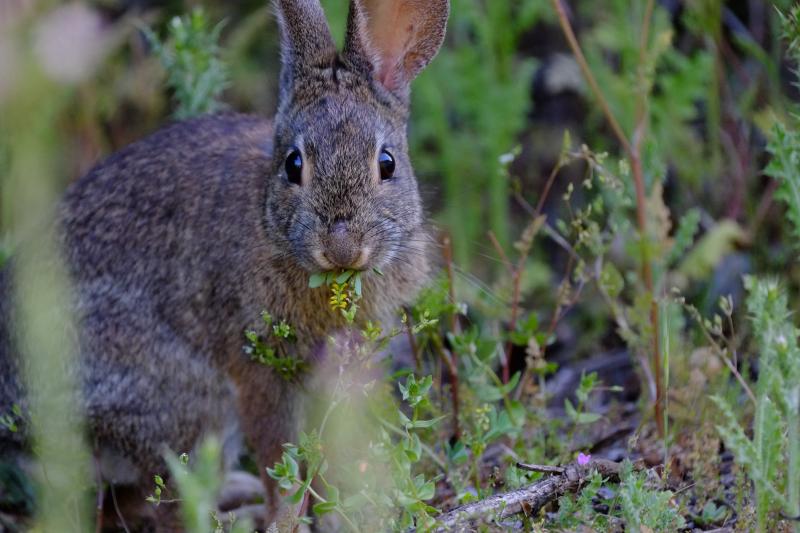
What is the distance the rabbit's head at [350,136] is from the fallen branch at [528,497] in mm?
1012

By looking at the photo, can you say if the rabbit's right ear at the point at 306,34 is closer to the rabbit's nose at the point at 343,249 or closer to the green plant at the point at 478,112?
the rabbit's nose at the point at 343,249

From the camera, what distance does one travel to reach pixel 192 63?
5.82m

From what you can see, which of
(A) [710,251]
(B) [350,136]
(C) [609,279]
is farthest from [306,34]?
(A) [710,251]

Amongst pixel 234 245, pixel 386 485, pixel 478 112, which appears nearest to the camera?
pixel 386 485

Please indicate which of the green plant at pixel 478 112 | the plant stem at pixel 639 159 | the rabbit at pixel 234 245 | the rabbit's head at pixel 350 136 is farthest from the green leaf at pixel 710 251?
the rabbit's head at pixel 350 136

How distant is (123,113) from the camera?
7.64m

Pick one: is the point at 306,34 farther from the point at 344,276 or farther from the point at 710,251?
the point at 710,251

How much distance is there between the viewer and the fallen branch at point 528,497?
11.6 feet

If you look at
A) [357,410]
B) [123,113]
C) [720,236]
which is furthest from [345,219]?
[123,113]

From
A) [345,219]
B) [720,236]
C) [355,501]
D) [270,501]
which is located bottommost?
[270,501]

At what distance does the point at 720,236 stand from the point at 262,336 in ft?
9.15

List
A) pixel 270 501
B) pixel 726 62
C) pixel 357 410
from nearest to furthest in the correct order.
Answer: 1. pixel 357 410
2. pixel 270 501
3. pixel 726 62

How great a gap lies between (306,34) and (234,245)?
995 mm

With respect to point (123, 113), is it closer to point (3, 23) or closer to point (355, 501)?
point (3, 23)
